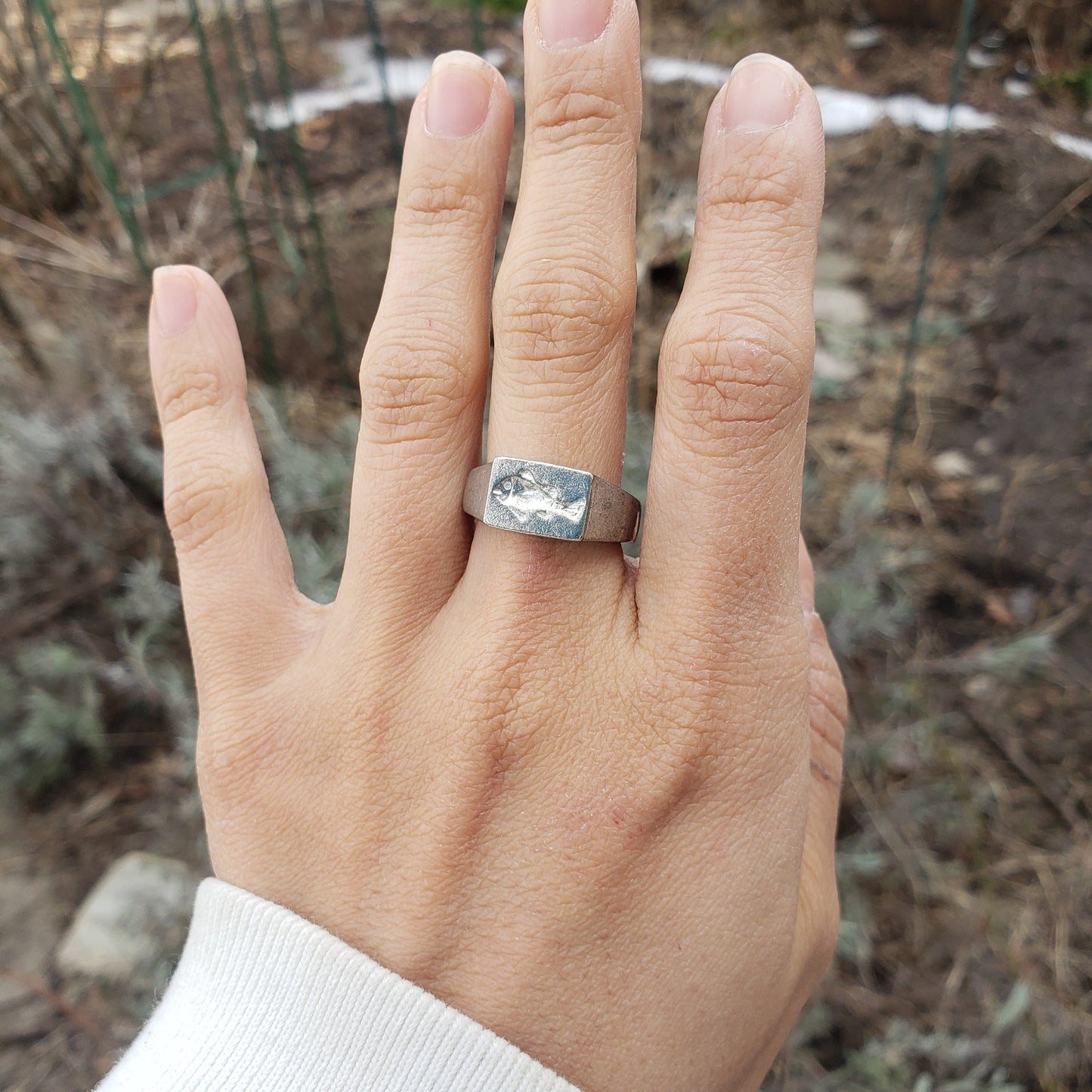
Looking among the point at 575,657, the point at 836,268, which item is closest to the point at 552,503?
the point at 575,657

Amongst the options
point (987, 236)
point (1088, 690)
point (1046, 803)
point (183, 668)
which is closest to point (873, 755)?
point (1046, 803)

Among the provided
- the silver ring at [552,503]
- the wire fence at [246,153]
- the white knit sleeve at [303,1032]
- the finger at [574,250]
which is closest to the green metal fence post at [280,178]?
the wire fence at [246,153]

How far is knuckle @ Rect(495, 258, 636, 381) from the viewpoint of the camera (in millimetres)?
1103

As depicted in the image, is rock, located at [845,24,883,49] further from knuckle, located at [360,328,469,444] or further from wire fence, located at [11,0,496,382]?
knuckle, located at [360,328,469,444]

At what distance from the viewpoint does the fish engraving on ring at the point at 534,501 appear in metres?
1.05

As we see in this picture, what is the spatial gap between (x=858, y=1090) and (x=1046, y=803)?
2.87 ft

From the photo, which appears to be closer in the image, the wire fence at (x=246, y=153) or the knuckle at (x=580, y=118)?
the knuckle at (x=580, y=118)

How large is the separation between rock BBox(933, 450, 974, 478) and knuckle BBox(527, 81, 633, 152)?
215 centimetres

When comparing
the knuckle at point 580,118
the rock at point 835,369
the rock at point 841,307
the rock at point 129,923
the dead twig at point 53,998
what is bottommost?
the dead twig at point 53,998

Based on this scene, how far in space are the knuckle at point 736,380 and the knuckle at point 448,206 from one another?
33 centimetres

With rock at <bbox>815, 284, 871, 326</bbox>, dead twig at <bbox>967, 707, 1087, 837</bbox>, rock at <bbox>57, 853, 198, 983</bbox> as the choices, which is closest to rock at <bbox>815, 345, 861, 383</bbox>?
rock at <bbox>815, 284, 871, 326</bbox>

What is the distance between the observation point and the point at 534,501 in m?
1.06

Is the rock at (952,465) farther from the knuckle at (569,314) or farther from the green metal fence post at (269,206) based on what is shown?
the green metal fence post at (269,206)

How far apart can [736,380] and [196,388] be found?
78 centimetres
